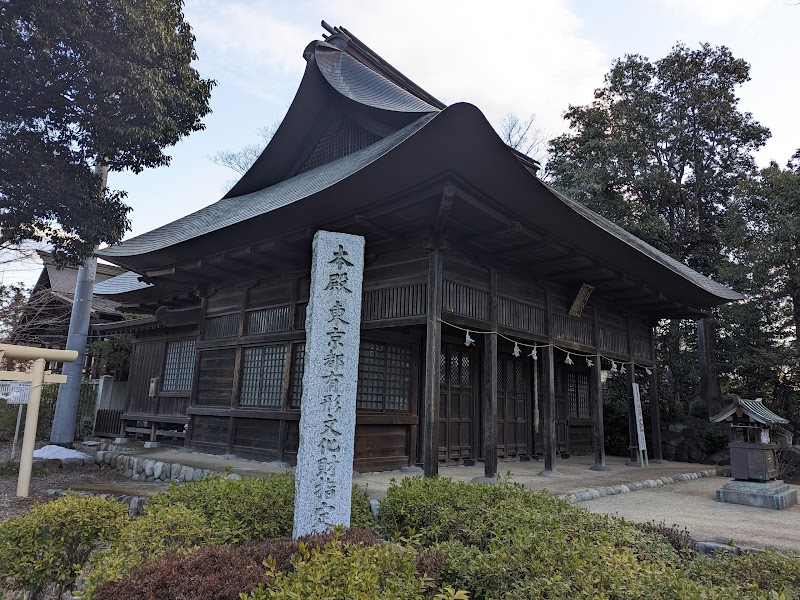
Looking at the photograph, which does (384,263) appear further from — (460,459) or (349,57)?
(349,57)

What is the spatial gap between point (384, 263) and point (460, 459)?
15.2 feet

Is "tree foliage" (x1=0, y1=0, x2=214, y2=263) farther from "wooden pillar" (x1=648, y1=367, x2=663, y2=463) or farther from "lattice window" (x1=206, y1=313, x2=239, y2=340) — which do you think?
"wooden pillar" (x1=648, y1=367, x2=663, y2=463)

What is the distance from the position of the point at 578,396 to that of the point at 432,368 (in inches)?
336

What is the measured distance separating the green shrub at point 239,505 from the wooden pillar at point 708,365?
17.9m

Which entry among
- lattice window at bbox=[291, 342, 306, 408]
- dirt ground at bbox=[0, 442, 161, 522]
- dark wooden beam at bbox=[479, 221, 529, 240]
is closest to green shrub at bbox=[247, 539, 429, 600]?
dark wooden beam at bbox=[479, 221, 529, 240]

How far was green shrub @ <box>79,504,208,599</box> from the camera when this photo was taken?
118 inches

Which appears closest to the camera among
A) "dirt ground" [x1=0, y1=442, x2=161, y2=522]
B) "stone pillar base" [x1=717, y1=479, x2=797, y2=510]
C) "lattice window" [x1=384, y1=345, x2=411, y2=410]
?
"dirt ground" [x1=0, y1=442, x2=161, y2=522]

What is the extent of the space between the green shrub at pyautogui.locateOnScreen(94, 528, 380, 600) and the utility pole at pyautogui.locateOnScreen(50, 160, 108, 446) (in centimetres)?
1154

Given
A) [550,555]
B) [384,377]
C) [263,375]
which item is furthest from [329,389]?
[263,375]

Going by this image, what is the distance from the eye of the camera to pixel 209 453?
34.5ft

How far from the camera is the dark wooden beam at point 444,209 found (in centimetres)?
637

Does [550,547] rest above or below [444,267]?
below

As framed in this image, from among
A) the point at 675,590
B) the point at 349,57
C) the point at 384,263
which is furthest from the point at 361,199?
the point at 349,57

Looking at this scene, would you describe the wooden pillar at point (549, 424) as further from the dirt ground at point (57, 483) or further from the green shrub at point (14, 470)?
the green shrub at point (14, 470)
